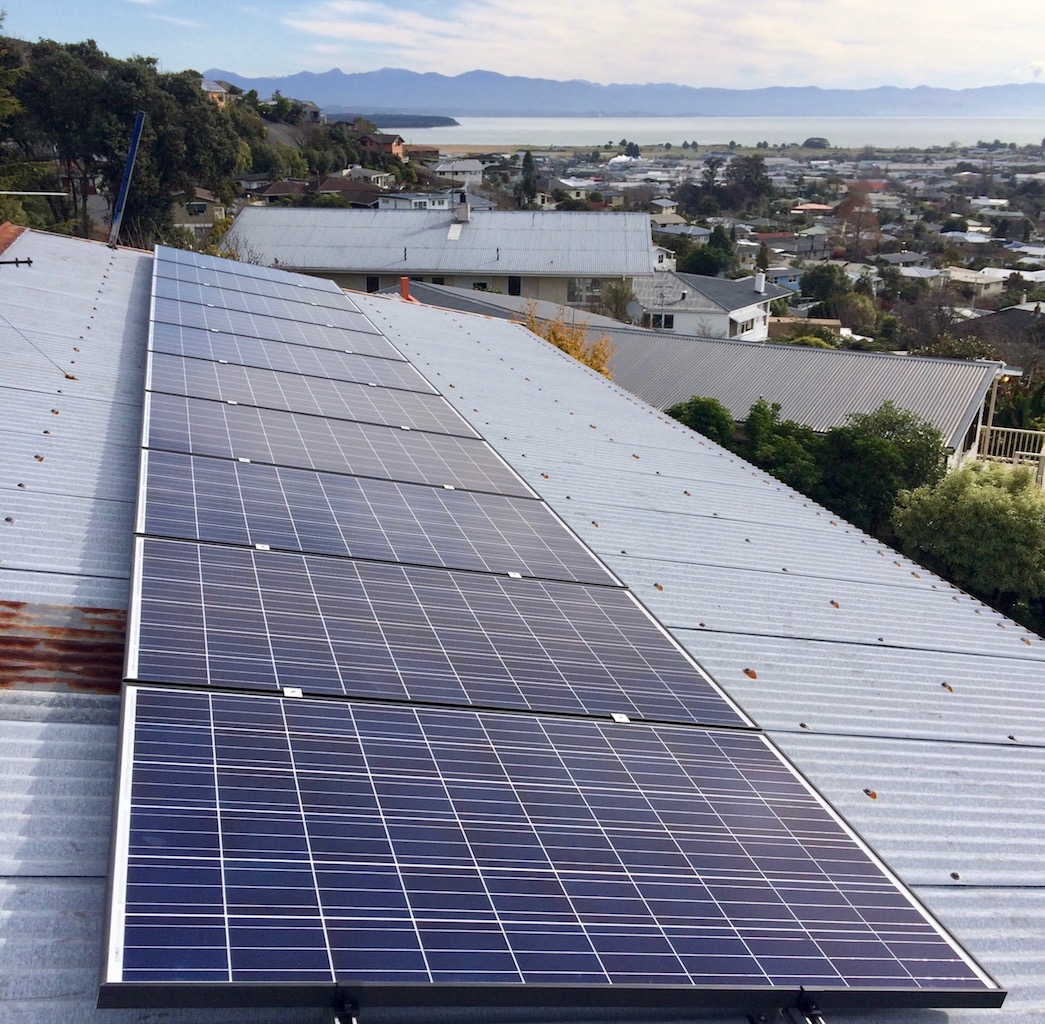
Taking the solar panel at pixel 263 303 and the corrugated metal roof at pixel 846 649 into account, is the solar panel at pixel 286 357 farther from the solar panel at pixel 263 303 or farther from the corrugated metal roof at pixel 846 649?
the solar panel at pixel 263 303

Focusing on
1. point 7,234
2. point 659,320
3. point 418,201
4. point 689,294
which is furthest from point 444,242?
point 7,234

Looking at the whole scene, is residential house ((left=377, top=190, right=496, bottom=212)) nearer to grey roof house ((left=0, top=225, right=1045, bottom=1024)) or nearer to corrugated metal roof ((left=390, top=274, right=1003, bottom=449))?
corrugated metal roof ((left=390, top=274, right=1003, bottom=449))

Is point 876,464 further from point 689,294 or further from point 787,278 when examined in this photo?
point 787,278

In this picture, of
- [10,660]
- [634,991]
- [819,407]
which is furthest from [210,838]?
[819,407]

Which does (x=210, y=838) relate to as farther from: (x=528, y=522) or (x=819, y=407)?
(x=819, y=407)

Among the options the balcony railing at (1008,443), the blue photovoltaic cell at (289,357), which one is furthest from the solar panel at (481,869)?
the balcony railing at (1008,443)

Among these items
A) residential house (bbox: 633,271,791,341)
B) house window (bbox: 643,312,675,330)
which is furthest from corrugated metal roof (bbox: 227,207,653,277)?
residential house (bbox: 633,271,791,341)
